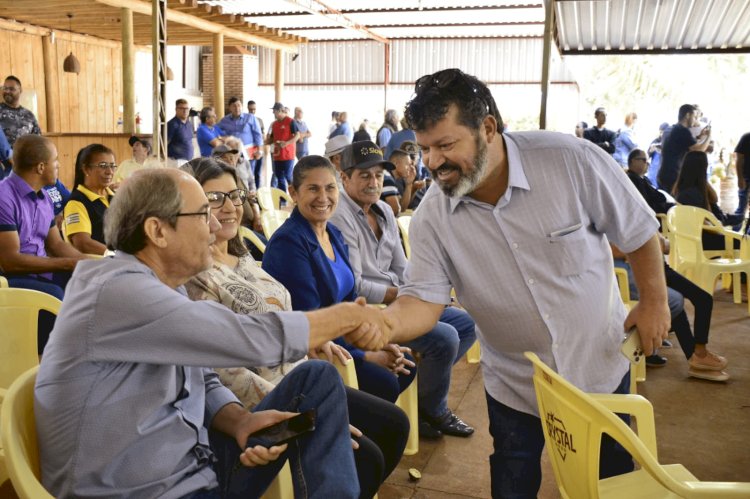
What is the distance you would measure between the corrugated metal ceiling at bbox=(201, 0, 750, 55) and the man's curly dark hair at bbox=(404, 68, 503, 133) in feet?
13.0

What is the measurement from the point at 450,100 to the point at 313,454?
99 centimetres

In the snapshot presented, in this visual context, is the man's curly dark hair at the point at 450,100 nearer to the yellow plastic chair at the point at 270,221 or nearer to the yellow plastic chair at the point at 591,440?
the yellow plastic chair at the point at 591,440

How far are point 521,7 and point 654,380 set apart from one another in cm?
1083

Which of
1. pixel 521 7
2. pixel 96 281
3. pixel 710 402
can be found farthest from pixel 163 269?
pixel 521 7

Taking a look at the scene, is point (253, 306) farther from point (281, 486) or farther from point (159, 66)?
point (159, 66)

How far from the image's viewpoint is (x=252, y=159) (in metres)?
11.8

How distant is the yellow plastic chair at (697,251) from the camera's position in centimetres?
534

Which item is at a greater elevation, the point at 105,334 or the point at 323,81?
the point at 323,81

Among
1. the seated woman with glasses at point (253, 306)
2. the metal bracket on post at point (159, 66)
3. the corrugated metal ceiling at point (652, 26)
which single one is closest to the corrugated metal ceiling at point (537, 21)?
the corrugated metal ceiling at point (652, 26)

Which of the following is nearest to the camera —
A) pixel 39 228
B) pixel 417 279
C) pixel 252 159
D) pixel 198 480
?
pixel 198 480

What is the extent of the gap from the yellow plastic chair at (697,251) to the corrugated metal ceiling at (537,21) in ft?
6.69

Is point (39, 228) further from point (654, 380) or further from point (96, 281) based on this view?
point (654, 380)

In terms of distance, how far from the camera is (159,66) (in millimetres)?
8688

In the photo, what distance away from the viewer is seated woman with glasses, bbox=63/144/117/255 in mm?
4016
